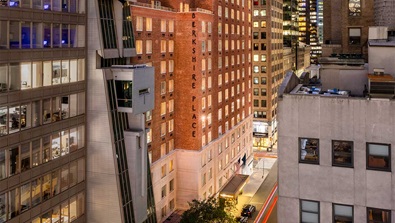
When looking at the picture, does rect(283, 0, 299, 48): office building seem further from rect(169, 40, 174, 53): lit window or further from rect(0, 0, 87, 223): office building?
rect(0, 0, 87, 223): office building

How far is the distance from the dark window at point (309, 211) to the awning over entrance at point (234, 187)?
2426 inches

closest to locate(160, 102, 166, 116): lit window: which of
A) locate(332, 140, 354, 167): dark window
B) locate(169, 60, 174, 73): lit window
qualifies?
locate(169, 60, 174, 73): lit window

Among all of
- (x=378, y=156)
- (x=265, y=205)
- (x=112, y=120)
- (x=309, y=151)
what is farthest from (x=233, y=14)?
(x=378, y=156)

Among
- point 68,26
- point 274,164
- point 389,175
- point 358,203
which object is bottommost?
point 274,164

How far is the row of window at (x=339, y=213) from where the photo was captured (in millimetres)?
23891

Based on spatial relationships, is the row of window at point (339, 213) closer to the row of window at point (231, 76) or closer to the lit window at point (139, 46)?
the lit window at point (139, 46)

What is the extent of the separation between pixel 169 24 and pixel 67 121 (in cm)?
3355

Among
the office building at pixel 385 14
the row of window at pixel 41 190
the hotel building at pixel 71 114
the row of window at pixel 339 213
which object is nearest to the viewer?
the row of window at pixel 339 213

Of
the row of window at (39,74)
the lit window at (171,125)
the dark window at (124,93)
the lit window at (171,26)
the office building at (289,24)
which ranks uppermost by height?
the office building at (289,24)

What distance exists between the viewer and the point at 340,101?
24.4m

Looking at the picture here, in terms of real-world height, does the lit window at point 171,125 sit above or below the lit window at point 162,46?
below

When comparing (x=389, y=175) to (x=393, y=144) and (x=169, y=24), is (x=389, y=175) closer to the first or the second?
(x=393, y=144)

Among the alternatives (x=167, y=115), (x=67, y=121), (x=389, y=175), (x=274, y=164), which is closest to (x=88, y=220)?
(x=67, y=121)

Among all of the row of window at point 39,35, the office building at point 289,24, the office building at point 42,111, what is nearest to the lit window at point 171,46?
the office building at point 42,111
